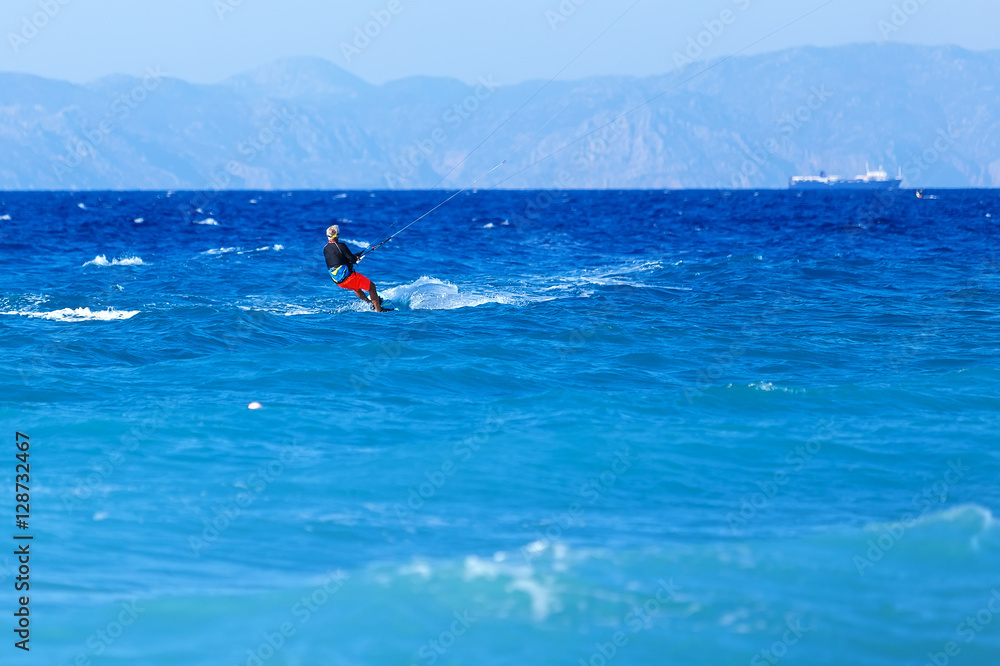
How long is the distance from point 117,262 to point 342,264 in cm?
Answer: 1794

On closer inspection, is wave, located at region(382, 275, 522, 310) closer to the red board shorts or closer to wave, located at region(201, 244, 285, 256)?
the red board shorts

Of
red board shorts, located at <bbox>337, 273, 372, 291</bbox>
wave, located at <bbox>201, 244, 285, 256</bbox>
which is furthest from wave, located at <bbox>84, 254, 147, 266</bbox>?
red board shorts, located at <bbox>337, 273, 372, 291</bbox>

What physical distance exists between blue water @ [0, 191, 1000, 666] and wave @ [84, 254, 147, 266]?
12123 millimetres

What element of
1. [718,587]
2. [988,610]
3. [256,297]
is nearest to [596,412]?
[718,587]

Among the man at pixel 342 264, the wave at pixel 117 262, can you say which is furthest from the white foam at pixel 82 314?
the wave at pixel 117 262

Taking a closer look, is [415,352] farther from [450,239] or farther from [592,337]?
[450,239]

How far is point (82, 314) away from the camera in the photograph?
20297 mm

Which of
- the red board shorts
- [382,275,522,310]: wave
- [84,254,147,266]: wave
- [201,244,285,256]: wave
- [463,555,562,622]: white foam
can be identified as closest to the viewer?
[463,555,562,622]: white foam

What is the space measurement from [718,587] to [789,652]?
34.9 inches

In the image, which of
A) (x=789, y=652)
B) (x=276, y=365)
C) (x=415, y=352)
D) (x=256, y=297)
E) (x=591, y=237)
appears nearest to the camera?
(x=789, y=652)

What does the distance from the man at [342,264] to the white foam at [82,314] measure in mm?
4344

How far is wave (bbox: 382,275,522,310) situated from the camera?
22144 mm

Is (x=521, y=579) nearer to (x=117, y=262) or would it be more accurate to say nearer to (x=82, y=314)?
(x=82, y=314)

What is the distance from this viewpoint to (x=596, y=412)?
11875mm
